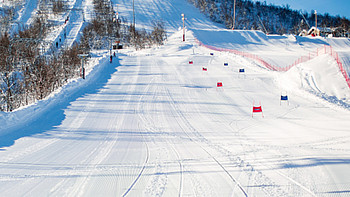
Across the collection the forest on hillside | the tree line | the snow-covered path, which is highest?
the forest on hillside

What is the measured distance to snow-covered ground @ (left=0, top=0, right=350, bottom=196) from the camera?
5.27 metres

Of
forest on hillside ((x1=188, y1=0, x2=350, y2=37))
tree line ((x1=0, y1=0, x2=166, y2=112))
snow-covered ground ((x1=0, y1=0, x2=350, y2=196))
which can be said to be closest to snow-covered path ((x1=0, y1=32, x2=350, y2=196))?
snow-covered ground ((x1=0, y1=0, x2=350, y2=196))

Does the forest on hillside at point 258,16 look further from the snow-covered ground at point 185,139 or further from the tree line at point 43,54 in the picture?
the snow-covered ground at point 185,139

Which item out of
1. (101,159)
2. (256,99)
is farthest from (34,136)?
(256,99)

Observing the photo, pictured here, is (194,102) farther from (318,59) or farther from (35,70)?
(35,70)

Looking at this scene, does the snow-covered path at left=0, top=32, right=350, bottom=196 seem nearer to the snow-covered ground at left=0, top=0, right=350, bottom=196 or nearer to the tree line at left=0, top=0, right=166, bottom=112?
the snow-covered ground at left=0, top=0, right=350, bottom=196

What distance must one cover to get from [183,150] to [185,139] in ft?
3.56

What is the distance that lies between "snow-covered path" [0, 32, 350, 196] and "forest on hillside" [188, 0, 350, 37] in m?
99.7

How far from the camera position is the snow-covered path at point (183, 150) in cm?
520

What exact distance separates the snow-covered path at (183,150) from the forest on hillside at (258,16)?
99741 millimetres

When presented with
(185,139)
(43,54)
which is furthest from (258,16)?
(185,139)

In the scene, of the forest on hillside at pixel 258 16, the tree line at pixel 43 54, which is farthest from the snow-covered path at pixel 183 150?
the forest on hillside at pixel 258 16

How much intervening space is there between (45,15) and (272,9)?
128m

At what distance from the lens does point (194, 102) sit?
14047 mm
